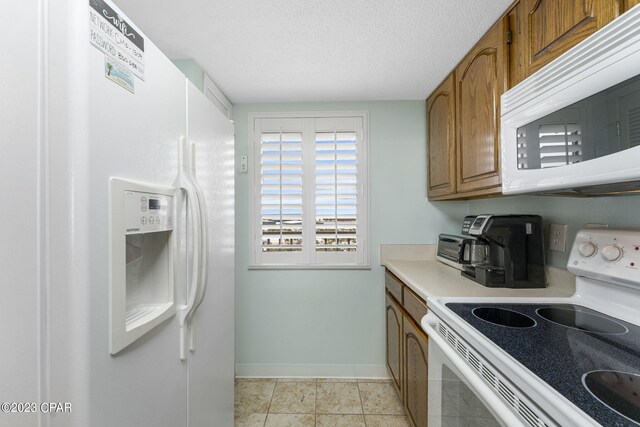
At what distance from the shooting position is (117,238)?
0.64 metres

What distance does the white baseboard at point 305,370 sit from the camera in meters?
2.16

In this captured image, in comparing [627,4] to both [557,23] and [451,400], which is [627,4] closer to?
[557,23]

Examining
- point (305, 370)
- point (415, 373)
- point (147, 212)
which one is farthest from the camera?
point (305, 370)

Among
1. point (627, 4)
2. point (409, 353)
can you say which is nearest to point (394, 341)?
point (409, 353)

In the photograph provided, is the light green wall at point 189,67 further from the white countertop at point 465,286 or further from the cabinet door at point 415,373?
the cabinet door at point 415,373

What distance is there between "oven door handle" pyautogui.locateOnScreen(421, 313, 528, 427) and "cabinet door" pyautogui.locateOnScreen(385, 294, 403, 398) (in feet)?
2.42

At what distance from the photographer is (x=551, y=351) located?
748mm

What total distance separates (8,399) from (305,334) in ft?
6.15

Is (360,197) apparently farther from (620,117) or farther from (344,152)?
(620,117)

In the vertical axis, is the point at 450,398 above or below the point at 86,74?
below

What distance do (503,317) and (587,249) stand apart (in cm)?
46

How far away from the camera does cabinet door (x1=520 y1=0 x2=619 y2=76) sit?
81cm

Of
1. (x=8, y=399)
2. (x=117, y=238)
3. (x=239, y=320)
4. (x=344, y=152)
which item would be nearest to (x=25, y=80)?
(x=117, y=238)

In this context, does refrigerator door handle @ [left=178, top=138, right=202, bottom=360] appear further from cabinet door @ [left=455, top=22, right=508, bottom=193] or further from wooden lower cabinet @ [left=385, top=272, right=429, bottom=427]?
cabinet door @ [left=455, top=22, right=508, bottom=193]
